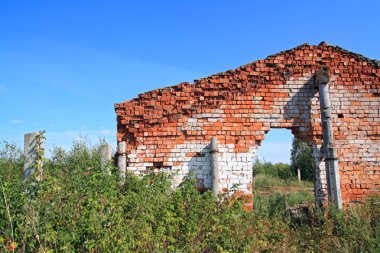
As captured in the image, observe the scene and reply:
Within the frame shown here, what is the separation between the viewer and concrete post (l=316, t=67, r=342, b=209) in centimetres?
764

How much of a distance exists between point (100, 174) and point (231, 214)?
204 cm

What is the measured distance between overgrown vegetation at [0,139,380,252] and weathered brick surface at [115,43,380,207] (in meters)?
1.48

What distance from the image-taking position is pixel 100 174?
4926mm

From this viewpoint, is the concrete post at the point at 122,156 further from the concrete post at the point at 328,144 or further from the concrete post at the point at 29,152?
the concrete post at the point at 328,144

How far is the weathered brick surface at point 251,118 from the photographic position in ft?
26.2

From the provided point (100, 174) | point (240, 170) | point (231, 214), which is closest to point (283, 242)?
point (231, 214)

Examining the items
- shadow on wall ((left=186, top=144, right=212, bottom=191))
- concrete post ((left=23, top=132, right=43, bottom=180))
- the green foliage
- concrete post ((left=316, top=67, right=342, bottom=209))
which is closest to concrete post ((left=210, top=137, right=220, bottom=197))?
shadow on wall ((left=186, top=144, right=212, bottom=191))

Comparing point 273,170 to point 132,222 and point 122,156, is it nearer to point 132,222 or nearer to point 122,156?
point 122,156

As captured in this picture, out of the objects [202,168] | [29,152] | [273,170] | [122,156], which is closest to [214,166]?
[202,168]

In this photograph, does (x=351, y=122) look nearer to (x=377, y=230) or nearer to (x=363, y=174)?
(x=363, y=174)

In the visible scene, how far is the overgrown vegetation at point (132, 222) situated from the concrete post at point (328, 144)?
24.1 inches

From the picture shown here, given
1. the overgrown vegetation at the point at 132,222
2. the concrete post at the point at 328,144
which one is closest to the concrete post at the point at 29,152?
the overgrown vegetation at the point at 132,222

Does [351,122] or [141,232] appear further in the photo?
[351,122]

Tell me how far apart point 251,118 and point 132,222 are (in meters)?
4.56
